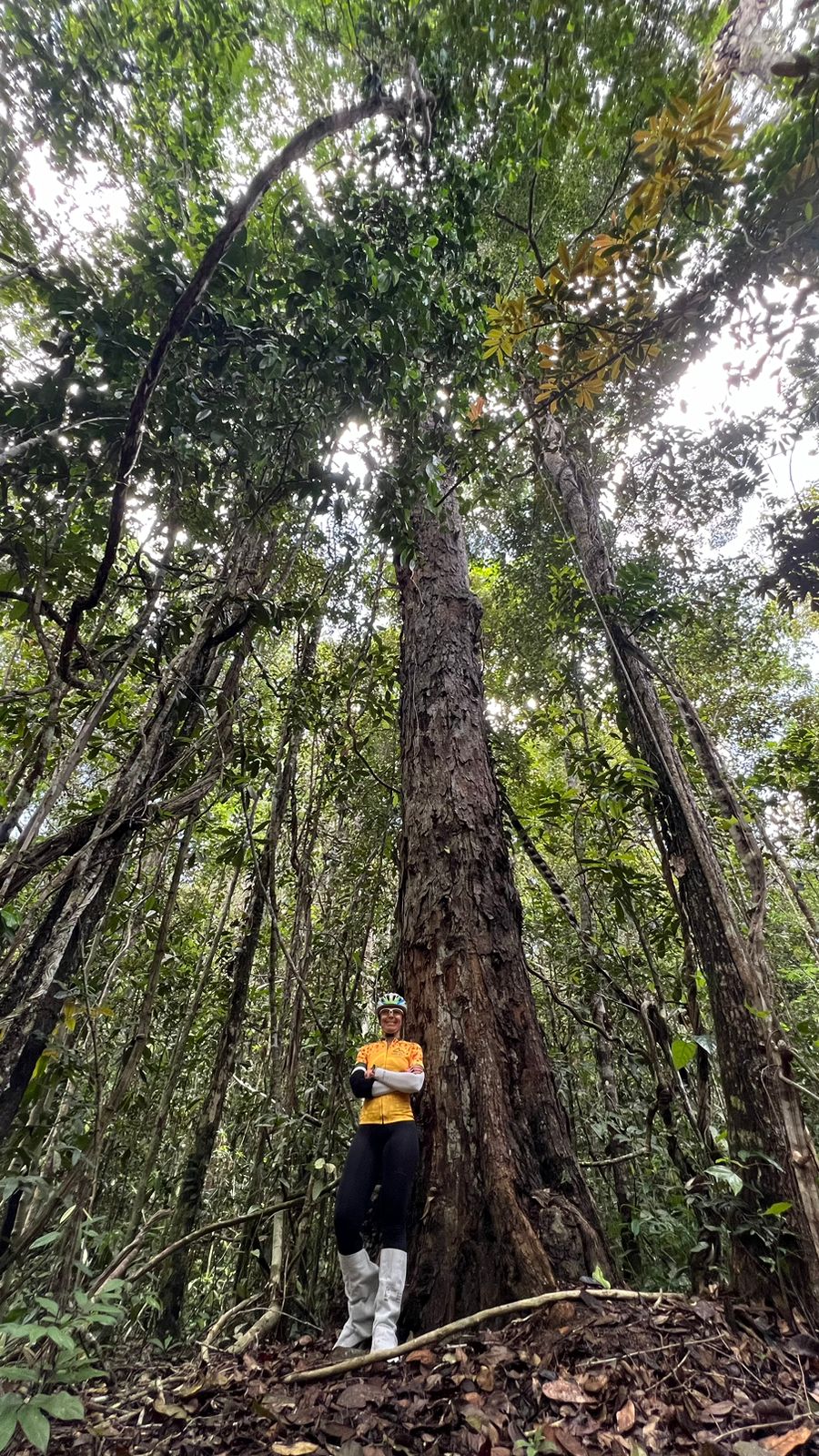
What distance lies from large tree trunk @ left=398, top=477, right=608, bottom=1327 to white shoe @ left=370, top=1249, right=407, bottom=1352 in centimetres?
5

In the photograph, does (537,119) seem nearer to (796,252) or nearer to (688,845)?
(796,252)

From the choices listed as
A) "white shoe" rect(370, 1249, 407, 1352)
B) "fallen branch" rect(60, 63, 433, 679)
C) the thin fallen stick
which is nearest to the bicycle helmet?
"white shoe" rect(370, 1249, 407, 1352)

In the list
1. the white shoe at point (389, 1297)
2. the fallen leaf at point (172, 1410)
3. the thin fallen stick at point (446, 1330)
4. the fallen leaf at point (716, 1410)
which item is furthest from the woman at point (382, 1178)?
the fallen leaf at point (716, 1410)

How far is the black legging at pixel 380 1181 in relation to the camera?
2.17 meters

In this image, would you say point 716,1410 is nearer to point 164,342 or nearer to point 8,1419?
point 8,1419

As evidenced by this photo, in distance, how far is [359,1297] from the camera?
7.00ft

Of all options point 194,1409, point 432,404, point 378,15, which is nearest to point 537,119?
point 378,15

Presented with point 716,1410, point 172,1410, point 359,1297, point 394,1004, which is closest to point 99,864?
point 394,1004

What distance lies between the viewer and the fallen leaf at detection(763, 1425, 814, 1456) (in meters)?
1.27

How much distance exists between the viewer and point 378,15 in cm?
282

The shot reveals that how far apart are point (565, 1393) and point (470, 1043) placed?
100 cm

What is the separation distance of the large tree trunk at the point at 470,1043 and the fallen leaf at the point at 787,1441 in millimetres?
667

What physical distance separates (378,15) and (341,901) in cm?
475

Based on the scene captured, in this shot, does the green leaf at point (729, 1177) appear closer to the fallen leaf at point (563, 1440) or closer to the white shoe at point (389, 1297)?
the fallen leaf at point (563, 1440)
